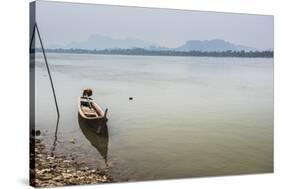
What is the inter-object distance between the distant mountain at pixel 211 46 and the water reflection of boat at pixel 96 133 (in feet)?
4.08

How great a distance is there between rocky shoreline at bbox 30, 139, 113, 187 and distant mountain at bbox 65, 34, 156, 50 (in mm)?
1067

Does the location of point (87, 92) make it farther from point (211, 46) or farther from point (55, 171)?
point (211, 46)

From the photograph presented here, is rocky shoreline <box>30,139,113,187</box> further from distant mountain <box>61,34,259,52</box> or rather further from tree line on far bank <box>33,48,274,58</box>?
distant mountain <box>61,34,259,52</box>

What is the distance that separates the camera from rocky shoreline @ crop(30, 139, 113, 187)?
19.3 feet

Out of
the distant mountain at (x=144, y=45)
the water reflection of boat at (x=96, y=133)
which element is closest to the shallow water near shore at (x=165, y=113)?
the water reflection of boat at (x=96, y=133)

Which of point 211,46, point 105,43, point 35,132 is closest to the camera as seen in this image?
point 35,132

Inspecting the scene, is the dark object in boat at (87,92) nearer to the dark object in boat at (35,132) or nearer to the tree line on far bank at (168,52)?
the tree line on far bank at (168,52)

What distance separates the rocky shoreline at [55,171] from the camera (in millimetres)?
5880

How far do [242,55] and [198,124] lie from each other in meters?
0.98

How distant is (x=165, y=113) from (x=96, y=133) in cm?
81

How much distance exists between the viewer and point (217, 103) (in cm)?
681

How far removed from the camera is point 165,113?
6.53 m

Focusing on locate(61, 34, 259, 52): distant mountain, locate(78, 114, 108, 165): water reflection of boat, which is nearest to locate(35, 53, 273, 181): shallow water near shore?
locate(78, 114, 108, 165): water reflection of boat

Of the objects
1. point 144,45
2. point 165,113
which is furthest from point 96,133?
point 144,45
